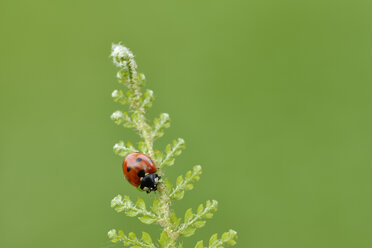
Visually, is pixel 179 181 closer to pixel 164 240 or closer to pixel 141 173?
pixel 164 240

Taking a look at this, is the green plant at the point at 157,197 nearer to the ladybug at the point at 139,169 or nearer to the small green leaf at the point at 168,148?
the small green leaf at the point at 168,148

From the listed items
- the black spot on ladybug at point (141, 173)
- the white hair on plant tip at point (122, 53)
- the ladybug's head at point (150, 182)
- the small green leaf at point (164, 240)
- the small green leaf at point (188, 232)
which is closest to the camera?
the small green leaf at point (164, 240)

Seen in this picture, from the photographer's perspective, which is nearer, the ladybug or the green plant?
the green plant

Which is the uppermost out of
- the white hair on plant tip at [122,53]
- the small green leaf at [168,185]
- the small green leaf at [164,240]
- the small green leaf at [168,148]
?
the white hair on plant tip at [122,53]

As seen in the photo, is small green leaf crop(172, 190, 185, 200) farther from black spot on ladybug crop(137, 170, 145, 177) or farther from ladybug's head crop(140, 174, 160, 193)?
black spot on ladybug crop(137, 170, 145, 177)

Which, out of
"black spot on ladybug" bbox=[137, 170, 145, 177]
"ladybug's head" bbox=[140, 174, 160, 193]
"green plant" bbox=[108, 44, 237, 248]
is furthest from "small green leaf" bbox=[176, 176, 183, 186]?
"black spot on ladybug" bbox=[137, 170, 145, 177]

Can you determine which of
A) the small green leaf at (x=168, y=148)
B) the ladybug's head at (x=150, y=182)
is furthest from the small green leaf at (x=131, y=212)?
the ladybug's head at (x=150, y=182)

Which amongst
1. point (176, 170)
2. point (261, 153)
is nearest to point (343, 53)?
point (261, 153)
